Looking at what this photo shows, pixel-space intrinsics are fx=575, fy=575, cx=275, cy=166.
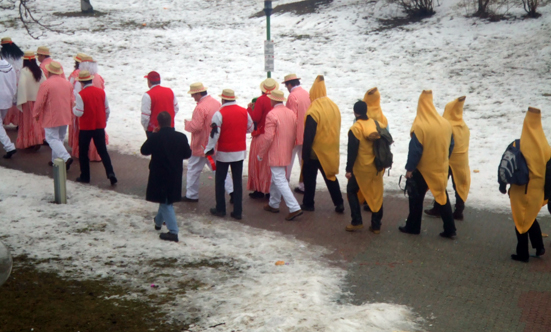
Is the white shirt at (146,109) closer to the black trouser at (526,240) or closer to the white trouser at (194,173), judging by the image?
the white trouser at (194,173)

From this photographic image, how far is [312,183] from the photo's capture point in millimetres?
8094

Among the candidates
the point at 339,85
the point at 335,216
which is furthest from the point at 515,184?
the point at 339,85

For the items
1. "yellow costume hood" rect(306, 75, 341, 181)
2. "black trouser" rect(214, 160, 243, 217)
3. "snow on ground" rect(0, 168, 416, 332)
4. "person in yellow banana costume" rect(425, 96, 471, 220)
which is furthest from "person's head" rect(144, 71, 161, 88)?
"person in yellow banana costume" rect(425, 96, 471, 220)

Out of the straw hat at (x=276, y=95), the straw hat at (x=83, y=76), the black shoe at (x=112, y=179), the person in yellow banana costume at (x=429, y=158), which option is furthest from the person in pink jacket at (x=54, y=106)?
Result: the person in yellow banana costume at (x=429, y=158)

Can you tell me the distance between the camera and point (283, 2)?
69.1 ft

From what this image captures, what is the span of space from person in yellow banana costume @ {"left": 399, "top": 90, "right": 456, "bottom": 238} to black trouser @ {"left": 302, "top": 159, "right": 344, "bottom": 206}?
3.81 feet

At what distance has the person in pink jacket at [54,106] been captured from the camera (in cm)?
918

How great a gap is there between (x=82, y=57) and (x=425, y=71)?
8.96m

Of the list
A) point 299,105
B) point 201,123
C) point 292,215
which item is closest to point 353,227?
point 292,215

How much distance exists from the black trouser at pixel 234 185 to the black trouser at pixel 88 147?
2182 mm

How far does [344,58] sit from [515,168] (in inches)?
417

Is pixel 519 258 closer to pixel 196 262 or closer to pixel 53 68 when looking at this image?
pixel 196 262

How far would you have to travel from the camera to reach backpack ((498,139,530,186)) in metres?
6.27

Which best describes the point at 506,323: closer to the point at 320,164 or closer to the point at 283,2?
the point at 320,164
